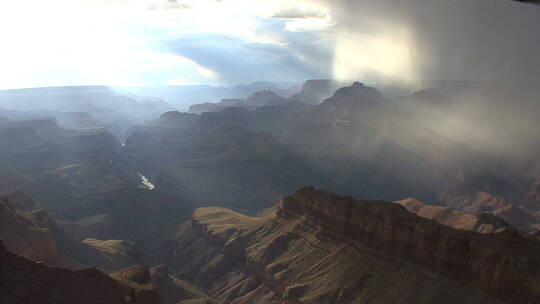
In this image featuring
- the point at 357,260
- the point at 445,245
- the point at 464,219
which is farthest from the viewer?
the point at 464,219

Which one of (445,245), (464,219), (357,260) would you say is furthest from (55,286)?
(464,219)

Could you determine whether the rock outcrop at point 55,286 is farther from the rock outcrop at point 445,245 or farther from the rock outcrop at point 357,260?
the rock outcrop at point 445,245

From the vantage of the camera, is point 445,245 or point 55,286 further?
point 445,245

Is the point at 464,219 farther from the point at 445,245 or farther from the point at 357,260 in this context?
the point at 445,245

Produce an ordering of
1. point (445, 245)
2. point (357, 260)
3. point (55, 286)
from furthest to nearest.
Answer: point (357, 260) → point (445, 245) → point (55, 286)

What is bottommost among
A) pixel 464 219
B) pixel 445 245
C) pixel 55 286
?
pixel 464 219

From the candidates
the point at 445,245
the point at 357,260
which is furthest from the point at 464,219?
the point at 445,245

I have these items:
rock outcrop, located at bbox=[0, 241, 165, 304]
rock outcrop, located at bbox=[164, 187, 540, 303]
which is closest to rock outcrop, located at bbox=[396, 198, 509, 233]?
rock outcrop, located at bbox=[164, 187, 540, 303]

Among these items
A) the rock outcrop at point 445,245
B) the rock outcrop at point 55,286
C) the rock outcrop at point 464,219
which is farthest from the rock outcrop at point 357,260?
the rock outcrop at point 464,219

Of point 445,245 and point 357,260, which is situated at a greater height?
point 445,245

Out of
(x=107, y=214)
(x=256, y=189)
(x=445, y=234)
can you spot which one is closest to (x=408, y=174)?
(x=256, y=189)

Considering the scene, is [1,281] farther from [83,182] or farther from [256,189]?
[256,189]

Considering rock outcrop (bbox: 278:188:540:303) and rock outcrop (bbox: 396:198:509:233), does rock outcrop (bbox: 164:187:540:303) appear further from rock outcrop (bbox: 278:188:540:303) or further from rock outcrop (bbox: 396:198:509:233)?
rock outcrop (bbox: 396:198:509:233)
